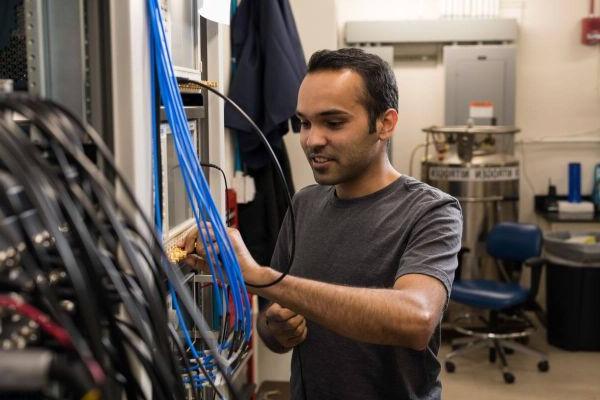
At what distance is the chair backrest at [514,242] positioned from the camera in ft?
14.1

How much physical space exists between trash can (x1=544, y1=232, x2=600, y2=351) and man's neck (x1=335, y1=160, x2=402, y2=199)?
3114mm

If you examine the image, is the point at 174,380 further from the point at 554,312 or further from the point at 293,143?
the point at 554,312

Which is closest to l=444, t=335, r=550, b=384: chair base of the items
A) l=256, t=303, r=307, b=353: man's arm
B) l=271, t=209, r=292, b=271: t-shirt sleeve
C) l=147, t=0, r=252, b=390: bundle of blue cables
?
l=271, t=209, r=292, b=271: t-shirt sleeve

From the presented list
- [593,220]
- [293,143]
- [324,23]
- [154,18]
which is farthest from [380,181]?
[593,220]

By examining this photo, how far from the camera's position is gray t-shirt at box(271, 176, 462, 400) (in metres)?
1.46

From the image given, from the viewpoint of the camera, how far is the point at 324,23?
150 inches

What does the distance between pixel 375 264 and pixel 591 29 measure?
402 cm

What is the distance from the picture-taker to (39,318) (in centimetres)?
66

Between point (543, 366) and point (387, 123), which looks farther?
point (543, 366)

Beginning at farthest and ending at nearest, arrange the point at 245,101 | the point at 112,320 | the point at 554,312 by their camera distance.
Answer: the point at 554,312
the point at 245,101
the point at 112,320

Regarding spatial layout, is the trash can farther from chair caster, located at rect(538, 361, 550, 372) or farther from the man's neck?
the man's neck

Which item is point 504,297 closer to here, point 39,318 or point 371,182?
point 371,182

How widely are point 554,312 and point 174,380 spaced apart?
4.22 meters

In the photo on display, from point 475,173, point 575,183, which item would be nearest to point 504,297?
point 475,173
